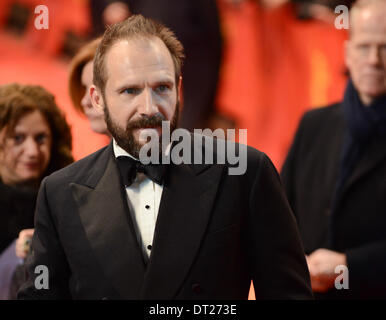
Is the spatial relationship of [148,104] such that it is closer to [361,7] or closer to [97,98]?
[97,98]

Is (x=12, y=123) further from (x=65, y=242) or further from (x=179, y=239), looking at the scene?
(x=179, y=239)

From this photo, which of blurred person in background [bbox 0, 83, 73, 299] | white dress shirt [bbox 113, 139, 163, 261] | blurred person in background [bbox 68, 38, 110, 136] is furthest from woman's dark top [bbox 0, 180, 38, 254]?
white dress shirt [bbox 113, 139, 163, 261]

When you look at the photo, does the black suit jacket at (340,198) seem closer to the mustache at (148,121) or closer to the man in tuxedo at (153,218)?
the man in tuxedo at (153,218)

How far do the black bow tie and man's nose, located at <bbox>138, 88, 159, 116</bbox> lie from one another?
15cm

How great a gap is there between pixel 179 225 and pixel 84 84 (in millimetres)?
631

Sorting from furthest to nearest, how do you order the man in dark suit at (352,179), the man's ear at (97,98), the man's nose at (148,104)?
the man in dark suit at (352,179), the man's ear at (97,98), the man's nose at (148,104)

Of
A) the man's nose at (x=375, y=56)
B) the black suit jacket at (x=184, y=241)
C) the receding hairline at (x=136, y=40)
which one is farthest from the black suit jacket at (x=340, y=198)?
the receding hairline at (x=136, y=40)

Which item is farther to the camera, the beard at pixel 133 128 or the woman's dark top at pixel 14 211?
the woman's dark top at pixel 14 211

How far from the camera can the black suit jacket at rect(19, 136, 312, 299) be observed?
1.38 m

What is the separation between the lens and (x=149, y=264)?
1.38 m

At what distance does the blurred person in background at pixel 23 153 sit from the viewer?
1754mm

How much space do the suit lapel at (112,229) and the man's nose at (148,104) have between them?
212 mm

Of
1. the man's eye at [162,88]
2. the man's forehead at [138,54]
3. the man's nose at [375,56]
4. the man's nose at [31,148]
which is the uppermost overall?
the man's nose at [375,56]

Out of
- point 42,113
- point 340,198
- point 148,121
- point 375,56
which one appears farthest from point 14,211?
point 375,56
